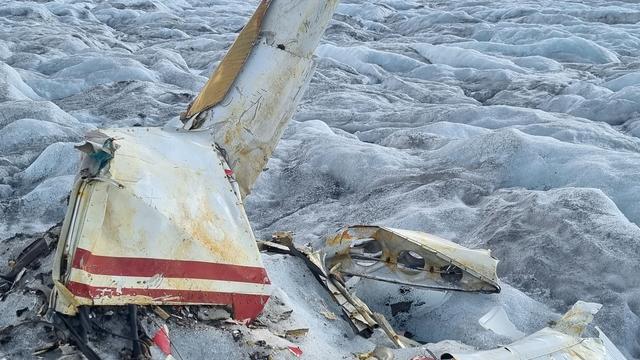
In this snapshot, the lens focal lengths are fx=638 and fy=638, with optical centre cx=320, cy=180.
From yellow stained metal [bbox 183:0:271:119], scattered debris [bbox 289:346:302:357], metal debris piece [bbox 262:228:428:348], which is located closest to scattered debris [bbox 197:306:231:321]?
scattered debris [bbox 289:346:302:357]

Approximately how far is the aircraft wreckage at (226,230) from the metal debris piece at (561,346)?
10 mm

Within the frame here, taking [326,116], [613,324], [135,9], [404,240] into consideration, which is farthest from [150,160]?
[135,9]

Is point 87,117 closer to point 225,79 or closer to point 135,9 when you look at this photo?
point 225,79

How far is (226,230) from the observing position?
13.2 ft

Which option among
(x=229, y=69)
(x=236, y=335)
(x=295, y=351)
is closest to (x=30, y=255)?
(x=236, y=335)

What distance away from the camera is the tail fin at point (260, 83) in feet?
16.7

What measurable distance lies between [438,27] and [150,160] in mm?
22932

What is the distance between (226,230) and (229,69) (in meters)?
1.79

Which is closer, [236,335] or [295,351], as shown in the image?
[236,335]

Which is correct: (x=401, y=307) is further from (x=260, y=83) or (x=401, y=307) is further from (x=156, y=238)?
(x=156, y=238)

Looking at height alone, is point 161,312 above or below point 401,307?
above

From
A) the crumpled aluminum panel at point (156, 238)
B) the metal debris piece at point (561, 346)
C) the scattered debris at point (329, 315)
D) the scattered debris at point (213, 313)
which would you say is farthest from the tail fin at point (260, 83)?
the metal debris piece at point (561, 346)

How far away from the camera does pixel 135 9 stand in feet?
91.6

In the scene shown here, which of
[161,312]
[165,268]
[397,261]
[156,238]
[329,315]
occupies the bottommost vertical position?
[329,315]
